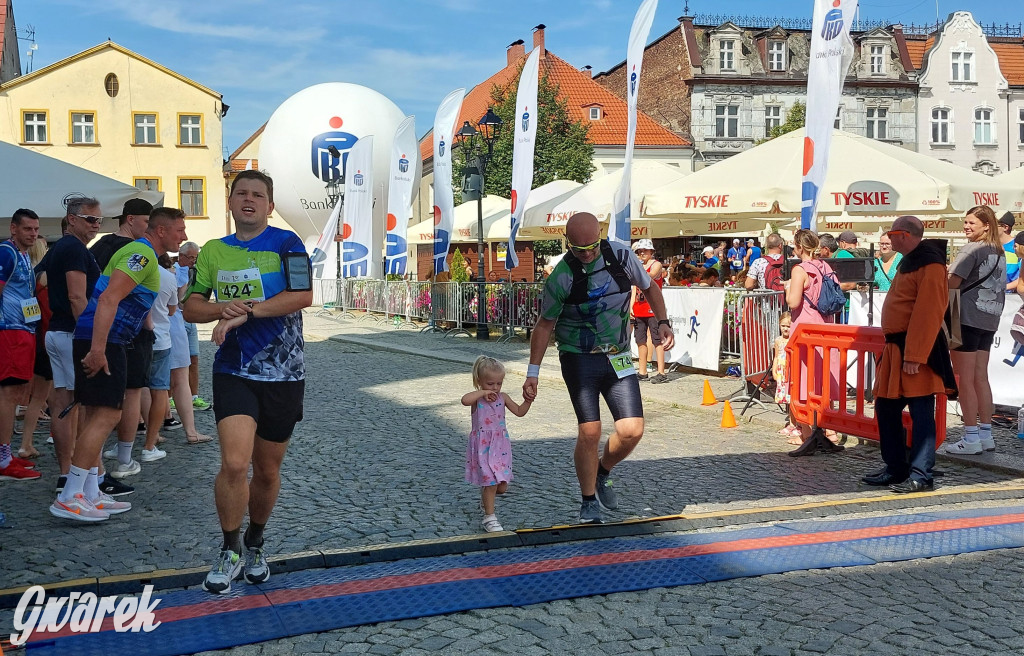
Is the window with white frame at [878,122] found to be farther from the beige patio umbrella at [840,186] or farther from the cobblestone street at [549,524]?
the cobblestone street at [549,524]

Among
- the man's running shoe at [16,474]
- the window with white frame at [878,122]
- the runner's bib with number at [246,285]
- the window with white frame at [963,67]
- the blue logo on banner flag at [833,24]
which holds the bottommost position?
the man's running shoe at [16,474]

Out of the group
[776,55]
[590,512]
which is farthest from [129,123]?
[590,512]

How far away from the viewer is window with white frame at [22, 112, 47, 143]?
162ft

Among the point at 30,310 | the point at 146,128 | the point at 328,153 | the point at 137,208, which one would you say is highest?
the point at 146,128

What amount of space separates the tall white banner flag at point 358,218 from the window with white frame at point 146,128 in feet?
96.2

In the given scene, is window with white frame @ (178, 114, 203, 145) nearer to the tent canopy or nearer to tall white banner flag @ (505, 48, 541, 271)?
tall white banner flag @ (505, 48, 541, 271)

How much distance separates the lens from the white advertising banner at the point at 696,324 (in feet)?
42.6

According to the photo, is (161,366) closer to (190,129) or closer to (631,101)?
(631,101)

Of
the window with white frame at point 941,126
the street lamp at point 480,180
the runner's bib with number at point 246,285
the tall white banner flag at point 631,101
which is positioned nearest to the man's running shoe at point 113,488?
the runner's bib with number at point 246,285

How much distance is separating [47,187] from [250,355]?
20.1 ft

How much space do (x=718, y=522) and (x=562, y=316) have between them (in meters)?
1.52

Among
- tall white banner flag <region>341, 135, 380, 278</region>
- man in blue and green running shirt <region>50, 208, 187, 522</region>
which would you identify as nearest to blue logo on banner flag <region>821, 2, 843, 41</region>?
man in blue and green running shirt <region>50, 208, 187, 522</region>

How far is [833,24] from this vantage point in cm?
1078

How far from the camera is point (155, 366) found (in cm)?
800
